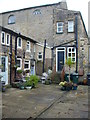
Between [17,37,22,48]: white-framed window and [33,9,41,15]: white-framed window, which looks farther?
[33,9,41,15]: white-framed window

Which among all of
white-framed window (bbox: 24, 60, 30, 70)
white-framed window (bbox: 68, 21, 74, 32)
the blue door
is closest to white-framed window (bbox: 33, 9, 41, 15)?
white-framed window (bbox: 68, 21, 74, 32)

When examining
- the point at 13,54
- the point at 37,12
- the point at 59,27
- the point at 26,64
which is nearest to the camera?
the point at 13,54

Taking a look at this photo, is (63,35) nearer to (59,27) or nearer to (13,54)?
(59,27)

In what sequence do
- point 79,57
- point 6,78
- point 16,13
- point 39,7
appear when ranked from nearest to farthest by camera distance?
point 6,78 → point 79,57 → point 39,7 → point 16,13

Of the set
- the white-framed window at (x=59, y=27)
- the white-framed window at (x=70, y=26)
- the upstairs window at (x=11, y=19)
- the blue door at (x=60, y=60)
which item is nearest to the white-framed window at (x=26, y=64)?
the blue door at (x=60, y=60)

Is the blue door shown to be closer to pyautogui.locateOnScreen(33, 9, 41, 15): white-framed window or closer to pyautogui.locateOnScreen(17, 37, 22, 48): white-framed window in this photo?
pyautogui.locateOnScreen(17, 37, 22, 48): white-framed window

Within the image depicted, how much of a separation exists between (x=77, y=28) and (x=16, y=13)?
11.5 metres

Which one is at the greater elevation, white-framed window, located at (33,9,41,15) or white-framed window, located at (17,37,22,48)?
white-framed window, located at (33,9,41,15)

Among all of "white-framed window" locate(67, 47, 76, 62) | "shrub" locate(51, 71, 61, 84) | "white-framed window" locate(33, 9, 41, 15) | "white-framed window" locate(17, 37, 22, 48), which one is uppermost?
"white-framed window" locate(33, 9, 41, 15)

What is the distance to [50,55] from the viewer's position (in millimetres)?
19109

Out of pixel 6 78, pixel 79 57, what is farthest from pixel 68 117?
pixel 79 57

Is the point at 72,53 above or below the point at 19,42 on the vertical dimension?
below

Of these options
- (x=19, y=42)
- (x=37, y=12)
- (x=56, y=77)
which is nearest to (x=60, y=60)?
(x=56, y=77)

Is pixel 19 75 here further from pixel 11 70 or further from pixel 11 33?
pixel 11 33
